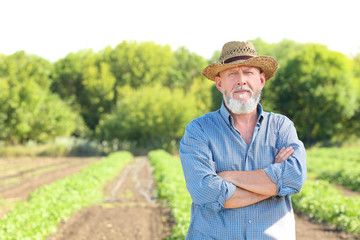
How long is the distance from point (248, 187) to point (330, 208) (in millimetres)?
6628

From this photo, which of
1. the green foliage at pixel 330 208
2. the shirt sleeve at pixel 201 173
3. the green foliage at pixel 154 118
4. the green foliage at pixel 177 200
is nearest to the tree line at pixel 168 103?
the green foliage at pixel 154 118

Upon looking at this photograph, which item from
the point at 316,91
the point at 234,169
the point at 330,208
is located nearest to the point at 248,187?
the point at 234,169

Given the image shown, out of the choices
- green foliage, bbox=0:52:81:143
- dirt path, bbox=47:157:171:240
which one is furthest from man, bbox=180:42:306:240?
green foliage, bbox=0:52:81:143

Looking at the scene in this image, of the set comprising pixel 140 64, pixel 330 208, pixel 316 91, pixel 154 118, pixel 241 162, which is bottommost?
pixel 154 118

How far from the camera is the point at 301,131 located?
3725cm

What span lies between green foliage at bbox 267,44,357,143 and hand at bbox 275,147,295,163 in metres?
32.9

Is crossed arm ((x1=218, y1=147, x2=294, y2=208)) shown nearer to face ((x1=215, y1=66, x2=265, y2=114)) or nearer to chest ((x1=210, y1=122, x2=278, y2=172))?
chest ((x1=210, y1=122, x2=278, y2=172))

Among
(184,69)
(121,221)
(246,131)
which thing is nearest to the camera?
(246,131)

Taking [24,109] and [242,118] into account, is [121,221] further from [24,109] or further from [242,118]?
[24,109]

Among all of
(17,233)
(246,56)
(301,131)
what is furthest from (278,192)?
(301,131)

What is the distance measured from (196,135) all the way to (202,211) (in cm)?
51

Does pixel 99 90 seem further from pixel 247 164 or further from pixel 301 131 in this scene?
pixel 247 164

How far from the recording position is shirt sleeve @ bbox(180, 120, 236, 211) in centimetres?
260

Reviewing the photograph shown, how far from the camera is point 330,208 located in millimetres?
8508
